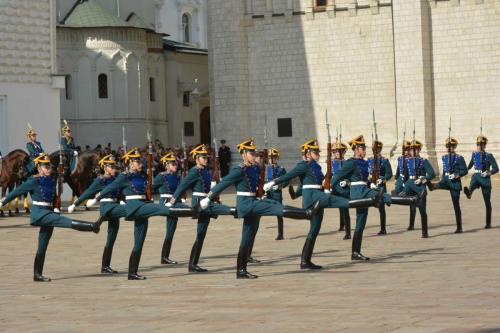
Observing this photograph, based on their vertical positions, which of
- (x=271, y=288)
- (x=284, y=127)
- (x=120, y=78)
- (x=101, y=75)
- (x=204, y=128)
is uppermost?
(x=101, y=75)

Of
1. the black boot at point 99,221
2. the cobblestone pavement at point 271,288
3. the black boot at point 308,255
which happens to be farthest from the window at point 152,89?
the black boot at point 308,255

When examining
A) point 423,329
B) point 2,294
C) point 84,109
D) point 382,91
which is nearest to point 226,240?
point 2,294

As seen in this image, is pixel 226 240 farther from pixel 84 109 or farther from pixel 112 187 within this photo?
pixel 84 109

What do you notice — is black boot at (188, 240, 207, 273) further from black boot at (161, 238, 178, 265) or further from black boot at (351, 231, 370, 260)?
black boot at (351, 231, 370, 260)

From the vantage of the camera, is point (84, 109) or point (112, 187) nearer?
point (112, 187)

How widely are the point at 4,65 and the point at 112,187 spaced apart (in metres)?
18.5

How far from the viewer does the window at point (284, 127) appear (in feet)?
150

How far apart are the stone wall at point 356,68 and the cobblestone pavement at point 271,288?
1853 centimetres

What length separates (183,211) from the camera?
59.8ft

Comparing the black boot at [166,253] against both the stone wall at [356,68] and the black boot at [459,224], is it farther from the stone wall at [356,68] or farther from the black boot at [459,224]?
the stone wall at [356,68]

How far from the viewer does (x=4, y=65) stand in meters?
35.3

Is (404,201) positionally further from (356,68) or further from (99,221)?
(356,68)

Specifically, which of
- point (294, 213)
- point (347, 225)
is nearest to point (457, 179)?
point (347, 225)

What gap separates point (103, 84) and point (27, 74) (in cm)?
1874
